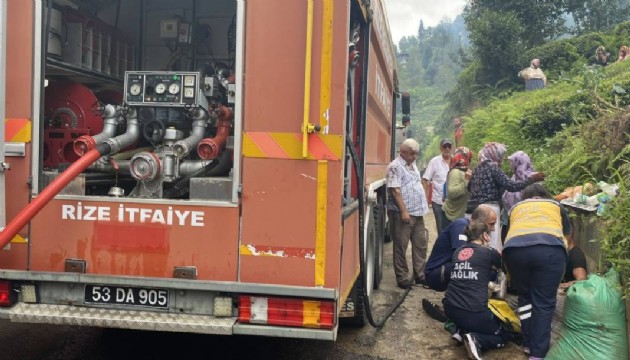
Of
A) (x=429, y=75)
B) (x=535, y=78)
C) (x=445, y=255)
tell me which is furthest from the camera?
(x=429, y=75)

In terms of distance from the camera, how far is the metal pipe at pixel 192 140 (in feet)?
10.9

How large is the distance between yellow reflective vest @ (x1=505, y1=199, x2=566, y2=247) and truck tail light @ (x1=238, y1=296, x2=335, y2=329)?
191cm

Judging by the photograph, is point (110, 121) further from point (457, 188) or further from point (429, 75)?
point (429, 75)

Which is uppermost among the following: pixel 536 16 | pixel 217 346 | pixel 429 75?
pixel 429 75

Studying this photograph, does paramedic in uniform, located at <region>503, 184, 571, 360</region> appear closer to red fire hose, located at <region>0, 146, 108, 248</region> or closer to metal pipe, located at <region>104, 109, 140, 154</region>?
A: metal pipe, located at <region>104, 109, 140, 154</region>

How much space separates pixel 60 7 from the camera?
3795 mm

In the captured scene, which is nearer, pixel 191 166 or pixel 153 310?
pixel 153 310

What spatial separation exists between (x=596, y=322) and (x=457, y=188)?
108 inches

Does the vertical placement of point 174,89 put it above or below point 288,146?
above

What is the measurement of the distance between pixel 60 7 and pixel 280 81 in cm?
196

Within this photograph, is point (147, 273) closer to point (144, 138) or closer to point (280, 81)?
point (144, 138)

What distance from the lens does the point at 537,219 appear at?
4027mm

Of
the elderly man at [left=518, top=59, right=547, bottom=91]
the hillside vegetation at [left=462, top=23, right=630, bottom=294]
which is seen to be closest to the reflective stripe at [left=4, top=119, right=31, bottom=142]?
the hillside vegetation at [left=462, top=23, right=630, bottom=294]

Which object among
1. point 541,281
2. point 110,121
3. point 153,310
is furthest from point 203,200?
point 541,281
